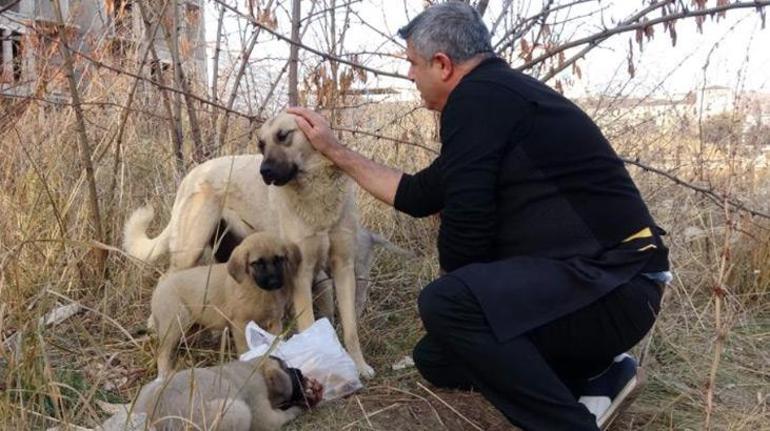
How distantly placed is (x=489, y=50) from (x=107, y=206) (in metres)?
2.88

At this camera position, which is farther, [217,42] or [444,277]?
[217,42]

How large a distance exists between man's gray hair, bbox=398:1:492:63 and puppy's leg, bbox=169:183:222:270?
1765 mm

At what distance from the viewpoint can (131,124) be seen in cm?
629

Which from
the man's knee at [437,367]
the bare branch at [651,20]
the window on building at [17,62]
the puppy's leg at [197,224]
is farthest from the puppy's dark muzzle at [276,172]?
the window on building at [17,62]

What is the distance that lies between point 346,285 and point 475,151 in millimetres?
1278

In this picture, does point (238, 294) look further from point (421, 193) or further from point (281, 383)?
point (421, 193)

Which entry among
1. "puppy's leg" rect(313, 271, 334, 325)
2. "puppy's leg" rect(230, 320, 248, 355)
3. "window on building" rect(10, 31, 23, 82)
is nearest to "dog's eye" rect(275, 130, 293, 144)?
"puppy's leg" rect(313, 271, 334, 325)

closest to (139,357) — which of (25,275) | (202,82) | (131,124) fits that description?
(25,275)

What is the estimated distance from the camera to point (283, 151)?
3758 millimetres

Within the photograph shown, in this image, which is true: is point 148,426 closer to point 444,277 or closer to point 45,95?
point 444,277

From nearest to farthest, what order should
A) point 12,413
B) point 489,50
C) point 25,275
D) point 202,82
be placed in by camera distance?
point 12,413, point 489,50, point 25,275, point 202,82

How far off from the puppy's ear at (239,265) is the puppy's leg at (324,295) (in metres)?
0.48

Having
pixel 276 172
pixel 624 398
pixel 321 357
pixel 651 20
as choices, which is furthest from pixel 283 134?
pixel 624 398

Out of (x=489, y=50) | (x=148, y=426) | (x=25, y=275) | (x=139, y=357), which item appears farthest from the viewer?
(x=25, y=275)
